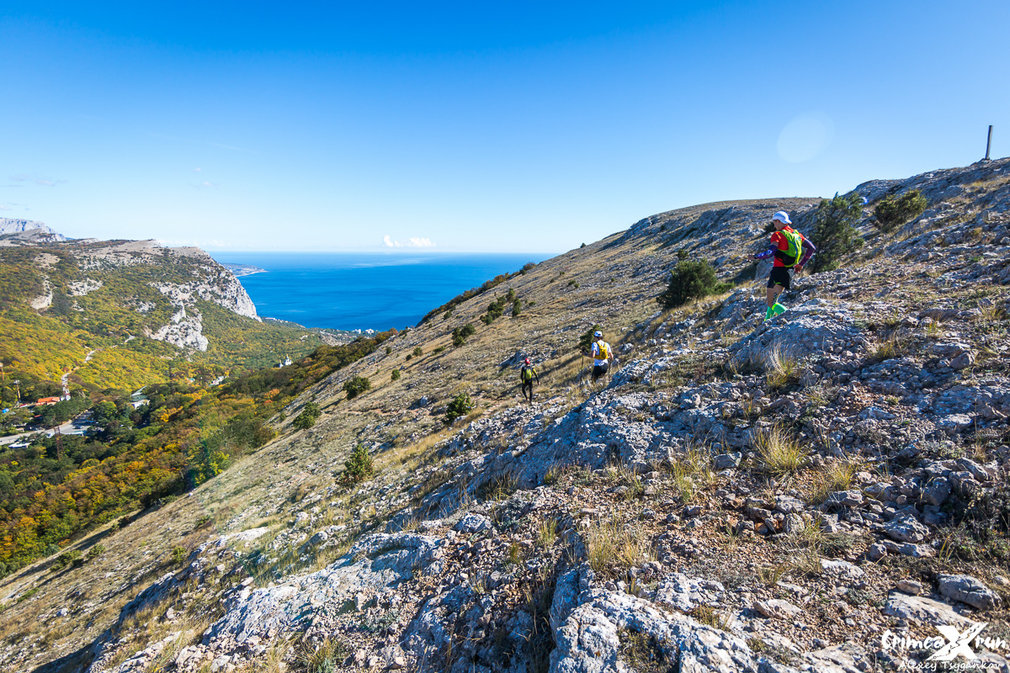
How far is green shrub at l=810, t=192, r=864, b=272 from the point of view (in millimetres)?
12695

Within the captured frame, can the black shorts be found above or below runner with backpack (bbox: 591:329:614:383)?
above

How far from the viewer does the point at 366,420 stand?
64.1ft

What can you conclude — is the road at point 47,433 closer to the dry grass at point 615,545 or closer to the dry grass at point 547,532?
the dry grass at point 547,532

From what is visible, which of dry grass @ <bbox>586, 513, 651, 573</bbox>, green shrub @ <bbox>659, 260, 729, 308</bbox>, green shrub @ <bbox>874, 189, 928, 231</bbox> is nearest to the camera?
dry grass @ <bbox>586, 513, 651, 573</bbox>

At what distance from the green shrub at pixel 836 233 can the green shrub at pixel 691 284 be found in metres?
3.47

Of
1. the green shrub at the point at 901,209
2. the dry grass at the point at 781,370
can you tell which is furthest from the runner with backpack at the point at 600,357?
the green shrub at the point at 901,209

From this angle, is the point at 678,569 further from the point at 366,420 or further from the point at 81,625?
the point at 366,420

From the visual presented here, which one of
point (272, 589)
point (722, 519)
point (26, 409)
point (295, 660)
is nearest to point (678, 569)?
point (722, 519)

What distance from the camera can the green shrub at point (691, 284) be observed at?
51.9ft

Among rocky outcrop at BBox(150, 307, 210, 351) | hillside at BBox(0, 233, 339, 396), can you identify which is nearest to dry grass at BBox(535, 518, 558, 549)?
hillside at BBox(0, 233, 339, 396)

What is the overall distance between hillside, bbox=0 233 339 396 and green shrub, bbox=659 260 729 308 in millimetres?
130250

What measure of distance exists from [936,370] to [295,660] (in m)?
8.25

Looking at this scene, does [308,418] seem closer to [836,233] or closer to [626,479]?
[626,479]

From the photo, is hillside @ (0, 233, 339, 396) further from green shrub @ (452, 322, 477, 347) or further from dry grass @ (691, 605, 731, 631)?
dry grass @ (691, 605, 731, 631)
